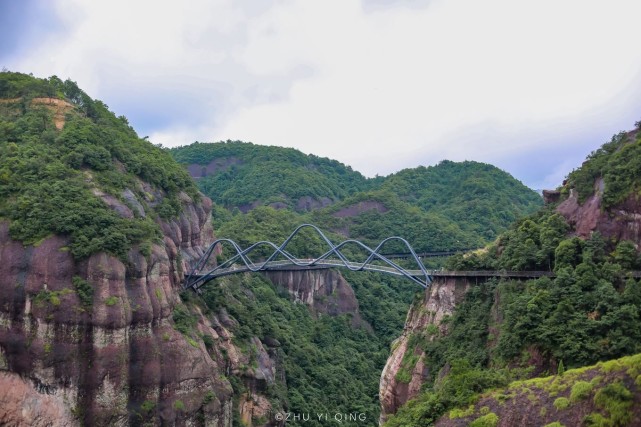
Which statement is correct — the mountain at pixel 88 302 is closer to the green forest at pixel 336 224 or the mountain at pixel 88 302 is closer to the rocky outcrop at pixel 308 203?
the green forest at pixel 336 224

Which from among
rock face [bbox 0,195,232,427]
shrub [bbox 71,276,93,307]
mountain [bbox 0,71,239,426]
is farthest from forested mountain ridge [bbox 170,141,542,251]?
shrub [bbox 71,276,93,307]

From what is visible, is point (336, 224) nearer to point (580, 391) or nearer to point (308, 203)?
point (308, 203)

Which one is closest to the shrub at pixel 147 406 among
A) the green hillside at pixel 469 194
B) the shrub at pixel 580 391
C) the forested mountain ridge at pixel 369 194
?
the shrub at pixel 580 391

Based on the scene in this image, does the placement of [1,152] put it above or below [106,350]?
above

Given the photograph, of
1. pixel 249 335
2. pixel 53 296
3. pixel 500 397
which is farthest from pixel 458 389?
pixel 249 335

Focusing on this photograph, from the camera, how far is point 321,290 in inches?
3401

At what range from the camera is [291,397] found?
211 ft

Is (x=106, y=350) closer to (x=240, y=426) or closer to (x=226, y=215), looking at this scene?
(x=240, y=426)

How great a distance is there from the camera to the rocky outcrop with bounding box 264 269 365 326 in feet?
273

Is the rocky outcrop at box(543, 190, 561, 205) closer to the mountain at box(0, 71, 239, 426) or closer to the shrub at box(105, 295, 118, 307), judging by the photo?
the mountain at box(0, 71, 239, 426)

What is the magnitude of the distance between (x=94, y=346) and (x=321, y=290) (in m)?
43.5

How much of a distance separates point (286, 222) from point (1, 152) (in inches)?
2060

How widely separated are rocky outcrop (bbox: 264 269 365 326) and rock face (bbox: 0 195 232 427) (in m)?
33.6

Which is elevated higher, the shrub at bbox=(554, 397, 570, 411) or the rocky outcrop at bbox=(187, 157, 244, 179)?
the rocky outcrop at bbox=(187, 157, 244, 179)
